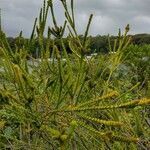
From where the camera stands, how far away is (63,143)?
1.50 meters

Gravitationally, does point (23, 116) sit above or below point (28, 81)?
below

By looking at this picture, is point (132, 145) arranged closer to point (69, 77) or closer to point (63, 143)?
point (69, 77)

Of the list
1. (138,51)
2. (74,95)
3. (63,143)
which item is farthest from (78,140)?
(138,51)

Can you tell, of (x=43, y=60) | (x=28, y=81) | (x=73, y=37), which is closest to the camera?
(x=28, y=81)

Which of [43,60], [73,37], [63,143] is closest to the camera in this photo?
[63,143]

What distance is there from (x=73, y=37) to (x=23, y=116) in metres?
0.67

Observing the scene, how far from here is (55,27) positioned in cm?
217

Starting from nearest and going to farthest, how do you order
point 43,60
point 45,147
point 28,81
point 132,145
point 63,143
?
point 63,143 → point 28,81 → point 43,60 → point 132,145 → point 45,147

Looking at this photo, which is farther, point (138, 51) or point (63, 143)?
point (138, 51)

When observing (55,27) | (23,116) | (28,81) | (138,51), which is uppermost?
(55,27)

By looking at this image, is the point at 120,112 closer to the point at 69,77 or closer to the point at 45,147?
the point at 45,147

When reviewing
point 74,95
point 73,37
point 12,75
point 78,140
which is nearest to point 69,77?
point 74,95

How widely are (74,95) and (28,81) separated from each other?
0.73ft

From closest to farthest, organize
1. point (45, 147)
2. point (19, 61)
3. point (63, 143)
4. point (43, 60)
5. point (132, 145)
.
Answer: point (63, 143), point (19, 61), point (43, 60), point (132, 145), point (45, 147)
